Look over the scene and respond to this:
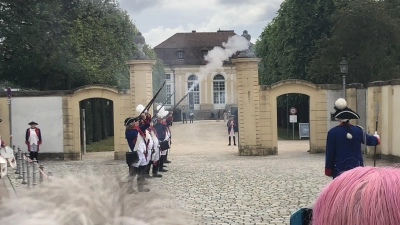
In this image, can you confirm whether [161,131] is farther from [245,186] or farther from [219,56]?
[219,56]

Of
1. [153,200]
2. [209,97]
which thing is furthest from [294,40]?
[153,200]

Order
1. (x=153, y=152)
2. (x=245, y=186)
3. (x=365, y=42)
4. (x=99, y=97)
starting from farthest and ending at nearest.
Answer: (x=365, y=42) < (x=99, y=97) < (x=153, y=152) < (x=245, y=186)

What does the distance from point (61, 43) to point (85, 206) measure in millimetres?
25614

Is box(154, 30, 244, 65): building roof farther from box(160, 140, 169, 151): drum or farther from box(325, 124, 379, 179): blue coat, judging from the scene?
box(325, 124, 379, 179): blue coat

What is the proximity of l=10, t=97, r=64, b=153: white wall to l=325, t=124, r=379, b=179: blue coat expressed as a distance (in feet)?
51.1

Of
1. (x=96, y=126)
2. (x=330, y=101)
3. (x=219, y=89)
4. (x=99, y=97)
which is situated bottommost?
A: (x=96, y=126)

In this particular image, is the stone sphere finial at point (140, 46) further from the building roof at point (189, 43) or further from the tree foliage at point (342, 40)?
the building roof at point (189, 43)

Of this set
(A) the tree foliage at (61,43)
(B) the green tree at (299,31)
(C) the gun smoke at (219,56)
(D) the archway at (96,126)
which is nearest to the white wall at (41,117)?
(A) the tree foliage at (61,43)

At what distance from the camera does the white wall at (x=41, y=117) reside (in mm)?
21672

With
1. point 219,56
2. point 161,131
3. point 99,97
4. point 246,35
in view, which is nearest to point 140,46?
point 99,97

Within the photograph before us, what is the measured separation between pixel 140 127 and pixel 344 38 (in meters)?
17.3

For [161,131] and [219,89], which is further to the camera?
[219,89]

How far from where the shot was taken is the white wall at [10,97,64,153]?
853 inches

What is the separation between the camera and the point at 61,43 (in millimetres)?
25844
